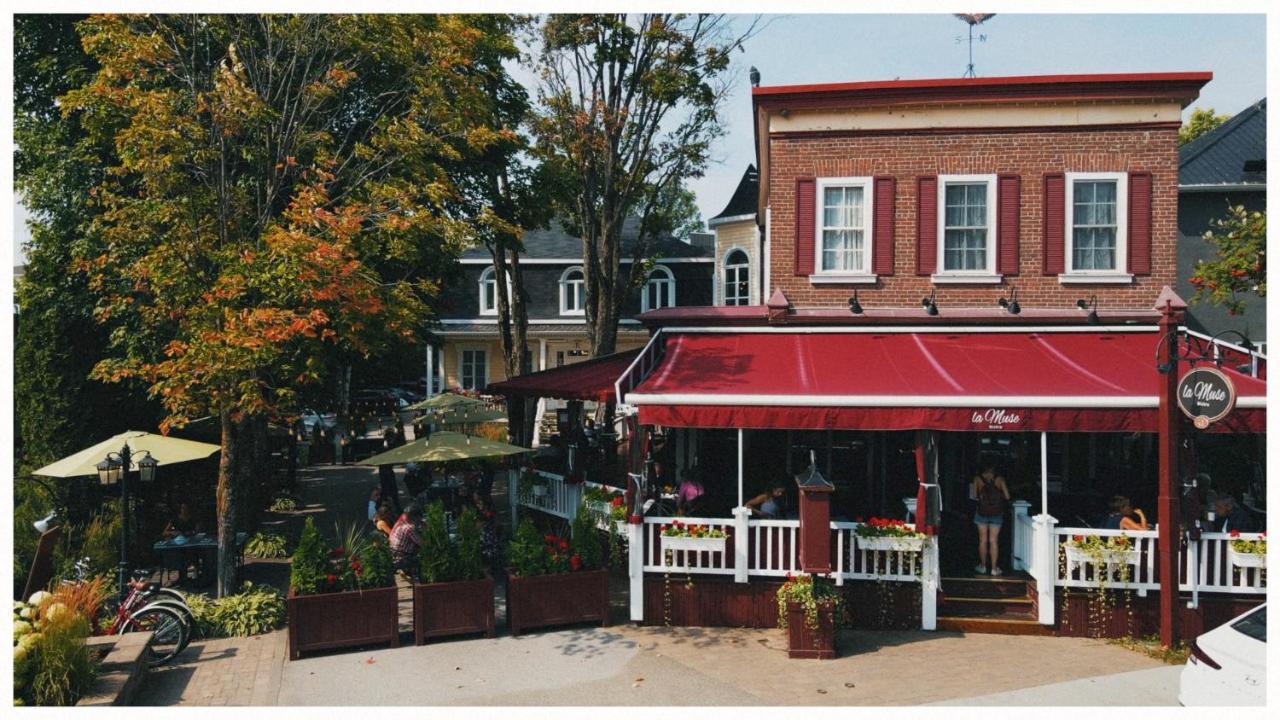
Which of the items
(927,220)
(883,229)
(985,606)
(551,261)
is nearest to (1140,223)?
(927,220)

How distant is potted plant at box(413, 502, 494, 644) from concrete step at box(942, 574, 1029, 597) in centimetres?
629

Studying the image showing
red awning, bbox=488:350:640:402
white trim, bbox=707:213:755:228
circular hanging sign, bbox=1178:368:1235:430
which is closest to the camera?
circular hanging sign, bbox=1178:368:1235:430

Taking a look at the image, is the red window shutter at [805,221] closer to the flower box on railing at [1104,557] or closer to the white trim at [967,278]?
the white trim at [967,278]

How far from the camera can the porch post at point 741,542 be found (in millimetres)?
11789

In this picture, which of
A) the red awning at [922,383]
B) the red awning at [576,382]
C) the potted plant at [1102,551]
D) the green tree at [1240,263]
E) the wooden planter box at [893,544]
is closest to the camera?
the potted plant at [1102,551]

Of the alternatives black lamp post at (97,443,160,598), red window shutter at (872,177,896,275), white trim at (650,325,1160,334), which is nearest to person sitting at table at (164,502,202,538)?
black lamp post at (97,443,160,598)

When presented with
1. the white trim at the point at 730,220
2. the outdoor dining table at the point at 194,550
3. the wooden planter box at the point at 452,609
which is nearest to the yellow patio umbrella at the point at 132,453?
the outdoor dining table at the point at 194,550

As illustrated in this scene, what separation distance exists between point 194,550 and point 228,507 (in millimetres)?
1670

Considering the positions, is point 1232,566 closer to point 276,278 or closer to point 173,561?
point 276,278

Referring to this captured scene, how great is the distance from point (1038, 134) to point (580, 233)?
41.7 ft

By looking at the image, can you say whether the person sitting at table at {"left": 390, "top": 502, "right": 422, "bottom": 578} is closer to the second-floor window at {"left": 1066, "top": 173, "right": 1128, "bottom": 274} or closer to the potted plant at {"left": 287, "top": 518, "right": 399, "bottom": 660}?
the potted plant at {"left": 287, "top": 518, "right": 399, "bottom": 660}

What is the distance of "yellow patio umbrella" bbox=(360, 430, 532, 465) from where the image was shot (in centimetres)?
1491

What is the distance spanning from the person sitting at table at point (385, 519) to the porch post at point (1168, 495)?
10.4 metres

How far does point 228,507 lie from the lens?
1252cm
